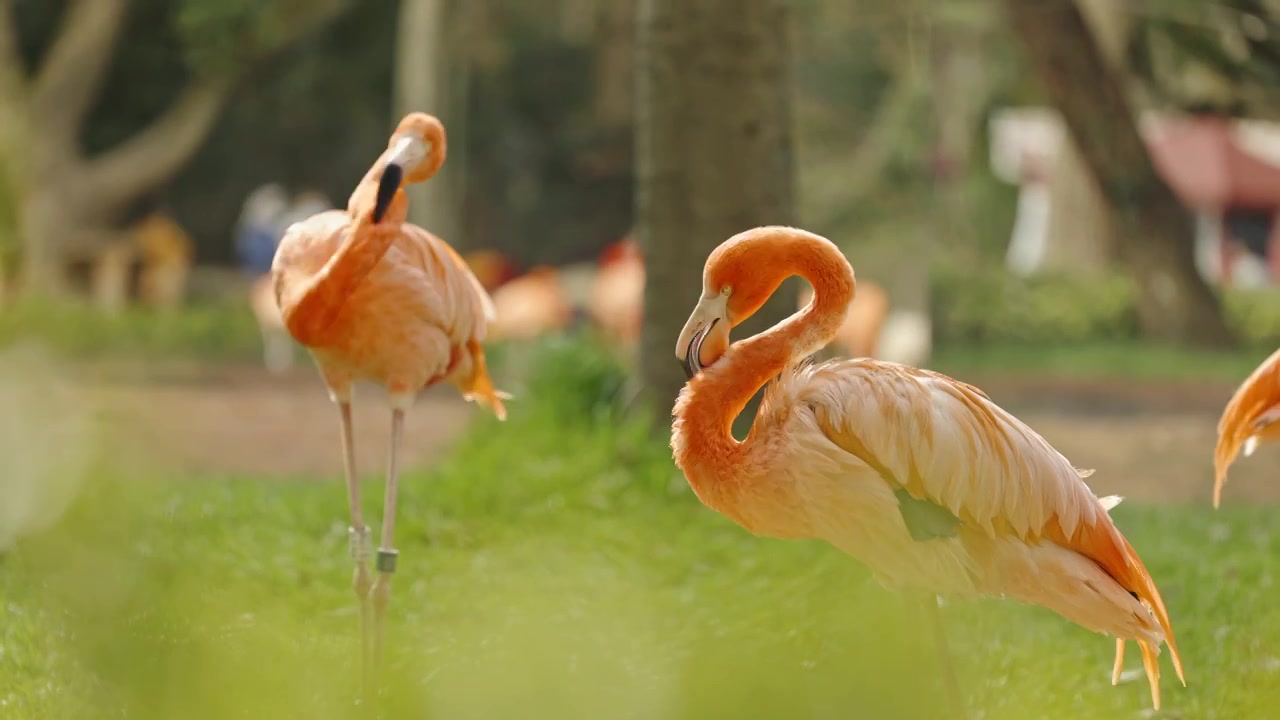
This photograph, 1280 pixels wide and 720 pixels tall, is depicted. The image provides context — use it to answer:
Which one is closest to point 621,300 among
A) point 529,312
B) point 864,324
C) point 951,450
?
point 529,312

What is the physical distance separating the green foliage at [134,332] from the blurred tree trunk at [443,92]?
8.05 ft

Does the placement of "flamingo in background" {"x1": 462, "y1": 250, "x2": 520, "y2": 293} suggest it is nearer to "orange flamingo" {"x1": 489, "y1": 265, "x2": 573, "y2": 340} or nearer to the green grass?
"orange flamingo" {"x1": 489, "y1": 265, "x2": 573, "y2": 340}

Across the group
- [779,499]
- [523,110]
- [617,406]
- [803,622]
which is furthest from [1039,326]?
[779,499]

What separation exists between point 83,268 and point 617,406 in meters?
12.3

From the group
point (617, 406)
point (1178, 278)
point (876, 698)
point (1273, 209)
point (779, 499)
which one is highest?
point (779, 499)

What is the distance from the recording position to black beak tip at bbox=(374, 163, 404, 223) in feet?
11.9

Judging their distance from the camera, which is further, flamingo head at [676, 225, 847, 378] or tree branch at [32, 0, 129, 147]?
tree branch at [32, 0, 129, 147]

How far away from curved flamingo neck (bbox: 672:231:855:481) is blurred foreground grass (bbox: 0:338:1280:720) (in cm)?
72

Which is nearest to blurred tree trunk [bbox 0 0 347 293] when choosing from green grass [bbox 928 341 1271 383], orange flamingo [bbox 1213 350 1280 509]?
green grass [bbox 928 341 1271 383]

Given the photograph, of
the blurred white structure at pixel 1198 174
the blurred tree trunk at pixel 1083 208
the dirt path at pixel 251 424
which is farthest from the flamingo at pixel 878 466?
the blurred white structure at pixel 1198 174

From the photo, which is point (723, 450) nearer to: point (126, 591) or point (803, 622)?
point (803, 622)

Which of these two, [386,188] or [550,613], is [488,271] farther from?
[386,188]

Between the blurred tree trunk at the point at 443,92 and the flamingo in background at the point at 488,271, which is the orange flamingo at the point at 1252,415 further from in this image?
the flamingo in background at the point at 488,271

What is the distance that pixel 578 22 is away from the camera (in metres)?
15.6
